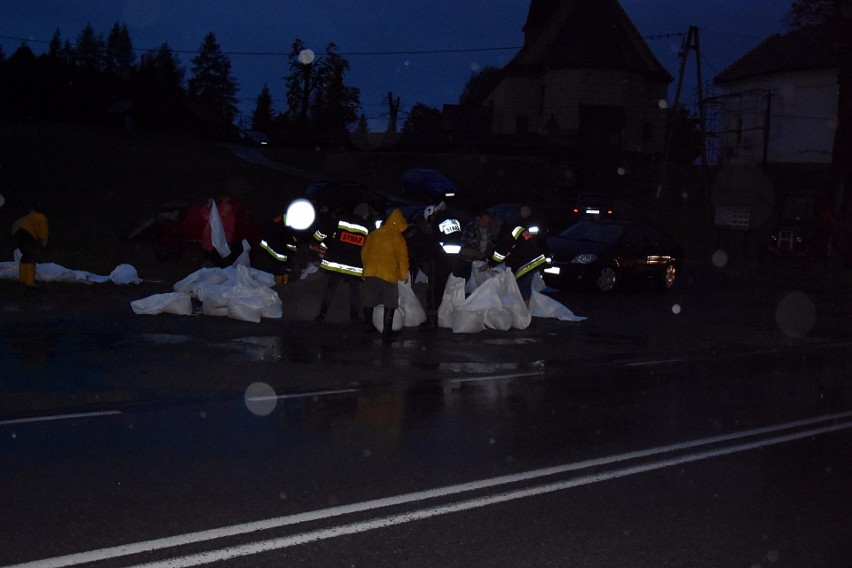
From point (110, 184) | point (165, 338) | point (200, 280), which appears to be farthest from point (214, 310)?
point (110, 184)

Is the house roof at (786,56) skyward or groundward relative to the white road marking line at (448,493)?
skyward

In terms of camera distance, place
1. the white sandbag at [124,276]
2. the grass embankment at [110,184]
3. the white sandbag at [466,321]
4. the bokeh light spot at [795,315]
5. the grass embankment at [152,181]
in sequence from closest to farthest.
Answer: the white sandbag at [466,321] < the white sandbag at [124,276] < the bokeh light spot at [795,315] < the grass embankment at [110,184] < the grass embankment at [152,181]

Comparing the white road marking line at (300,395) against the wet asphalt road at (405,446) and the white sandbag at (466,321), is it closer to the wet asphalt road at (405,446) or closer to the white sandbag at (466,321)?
the wet asphalt road at (405,446)

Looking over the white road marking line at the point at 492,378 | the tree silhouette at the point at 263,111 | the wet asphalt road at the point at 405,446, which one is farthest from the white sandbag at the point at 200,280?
the tree silhouette at the point at 263,111

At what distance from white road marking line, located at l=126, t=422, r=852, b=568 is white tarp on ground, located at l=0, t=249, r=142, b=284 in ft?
35.8

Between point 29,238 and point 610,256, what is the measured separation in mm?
11070

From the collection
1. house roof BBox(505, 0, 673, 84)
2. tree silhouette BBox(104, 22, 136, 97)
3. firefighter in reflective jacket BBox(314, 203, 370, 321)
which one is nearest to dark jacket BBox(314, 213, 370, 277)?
firefighter in reflective jacket BBox(314, 203, 370, 321)

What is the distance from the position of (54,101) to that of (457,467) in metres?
76.9

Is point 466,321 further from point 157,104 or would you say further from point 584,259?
point 157,104

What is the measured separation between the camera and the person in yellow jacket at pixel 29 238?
14242mm

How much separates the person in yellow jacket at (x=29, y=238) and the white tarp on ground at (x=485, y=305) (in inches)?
237

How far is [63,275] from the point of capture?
15.6 metres

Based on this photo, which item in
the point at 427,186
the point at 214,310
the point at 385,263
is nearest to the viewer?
the point at 385,263

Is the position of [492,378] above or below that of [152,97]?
below
